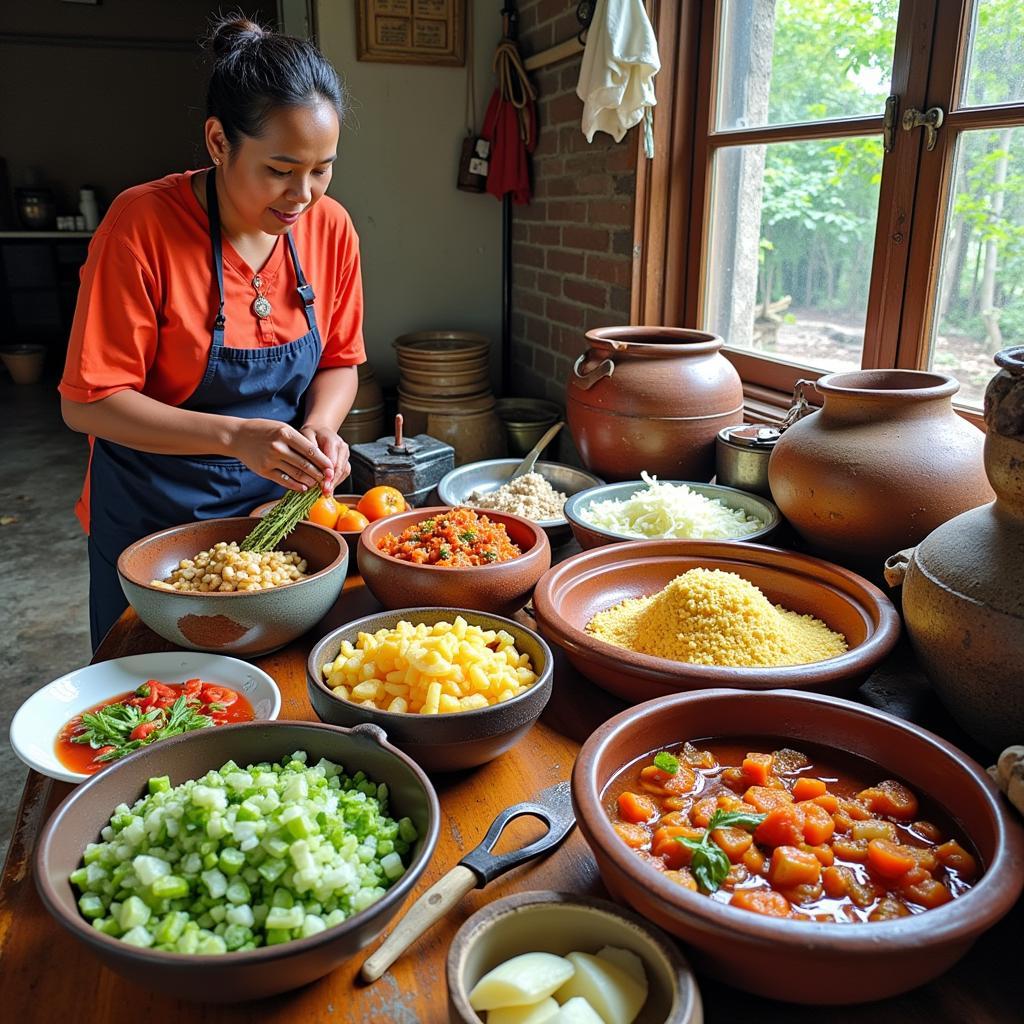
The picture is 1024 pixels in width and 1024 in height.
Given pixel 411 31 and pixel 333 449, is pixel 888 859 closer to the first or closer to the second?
pixel 333 449

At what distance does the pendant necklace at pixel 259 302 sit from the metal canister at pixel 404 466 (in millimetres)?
420

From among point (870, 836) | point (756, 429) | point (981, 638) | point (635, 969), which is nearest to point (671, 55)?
point (756, 429)

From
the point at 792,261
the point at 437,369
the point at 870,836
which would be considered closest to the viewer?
the point at 870,836

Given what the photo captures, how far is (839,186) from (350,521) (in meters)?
1.55

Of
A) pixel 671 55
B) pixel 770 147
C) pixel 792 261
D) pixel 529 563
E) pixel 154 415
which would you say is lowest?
pixel 529 563

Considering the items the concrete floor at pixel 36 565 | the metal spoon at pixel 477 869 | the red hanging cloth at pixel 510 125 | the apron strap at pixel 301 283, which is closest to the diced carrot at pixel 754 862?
the metal spoon at pixel 477 869

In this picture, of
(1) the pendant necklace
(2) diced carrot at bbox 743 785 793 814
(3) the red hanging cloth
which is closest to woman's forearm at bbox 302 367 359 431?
(1) the pendant necklace

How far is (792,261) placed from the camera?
8.54 ft

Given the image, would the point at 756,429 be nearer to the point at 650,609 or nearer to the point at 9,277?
the point at 650,609

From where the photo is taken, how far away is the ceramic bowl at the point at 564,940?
0.79m

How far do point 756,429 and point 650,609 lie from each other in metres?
0.84

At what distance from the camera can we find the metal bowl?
2314 mm

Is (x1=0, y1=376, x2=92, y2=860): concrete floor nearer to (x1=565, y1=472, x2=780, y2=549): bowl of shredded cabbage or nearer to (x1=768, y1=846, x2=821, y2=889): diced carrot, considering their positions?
(x1=565, y1=472, x2=780, y2=549): bowl of shredded cabbage

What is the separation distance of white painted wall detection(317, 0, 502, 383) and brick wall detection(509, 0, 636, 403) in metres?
0.20
